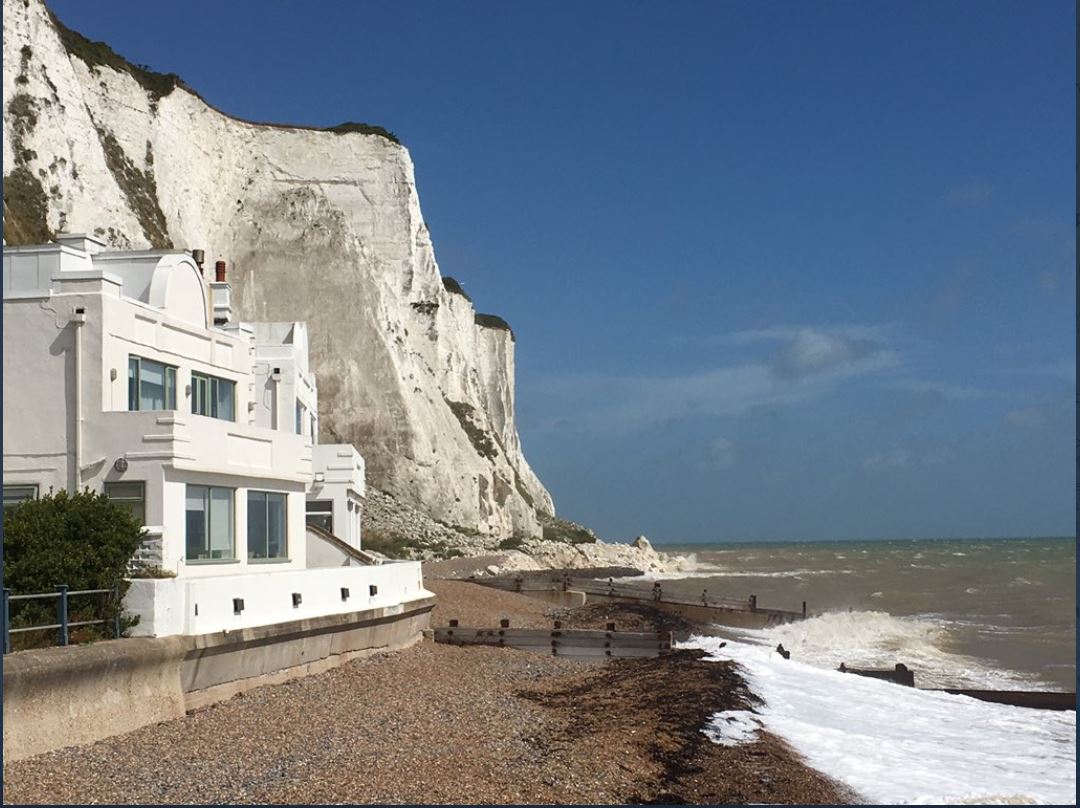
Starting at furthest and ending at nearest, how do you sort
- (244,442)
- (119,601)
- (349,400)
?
(349,400)
(244,442)
(119,601)

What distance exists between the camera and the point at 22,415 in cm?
1602

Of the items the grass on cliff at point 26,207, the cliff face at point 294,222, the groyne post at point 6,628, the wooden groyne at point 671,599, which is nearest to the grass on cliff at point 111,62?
the cliff face at point 294,222

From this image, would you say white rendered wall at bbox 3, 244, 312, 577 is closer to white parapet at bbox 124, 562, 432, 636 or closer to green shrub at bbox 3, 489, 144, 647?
white parapet at bbox 124, 562, 432, 636

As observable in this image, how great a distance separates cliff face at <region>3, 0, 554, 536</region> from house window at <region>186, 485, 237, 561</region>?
21.6m

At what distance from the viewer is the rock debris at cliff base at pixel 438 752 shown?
33.2ft

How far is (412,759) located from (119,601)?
398cm

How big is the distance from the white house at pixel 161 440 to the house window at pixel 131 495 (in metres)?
0.02

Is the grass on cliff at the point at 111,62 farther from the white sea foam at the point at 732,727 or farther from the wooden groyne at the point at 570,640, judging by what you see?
the white sea foam at the point at 732,727

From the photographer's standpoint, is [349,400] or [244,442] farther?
[349,400]

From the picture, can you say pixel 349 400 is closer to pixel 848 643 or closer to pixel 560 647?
pixel 848 643

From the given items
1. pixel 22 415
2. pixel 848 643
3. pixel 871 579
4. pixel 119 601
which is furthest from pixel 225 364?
pixel 871 579

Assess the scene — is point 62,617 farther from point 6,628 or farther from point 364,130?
point 364,130

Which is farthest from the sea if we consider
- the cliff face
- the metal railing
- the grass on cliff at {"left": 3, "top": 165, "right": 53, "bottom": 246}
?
the grass on cliff at {"left": 3, "top": 165, "right": 53, "bottom": 246}

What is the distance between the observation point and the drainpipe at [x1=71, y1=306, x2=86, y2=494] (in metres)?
15.8
